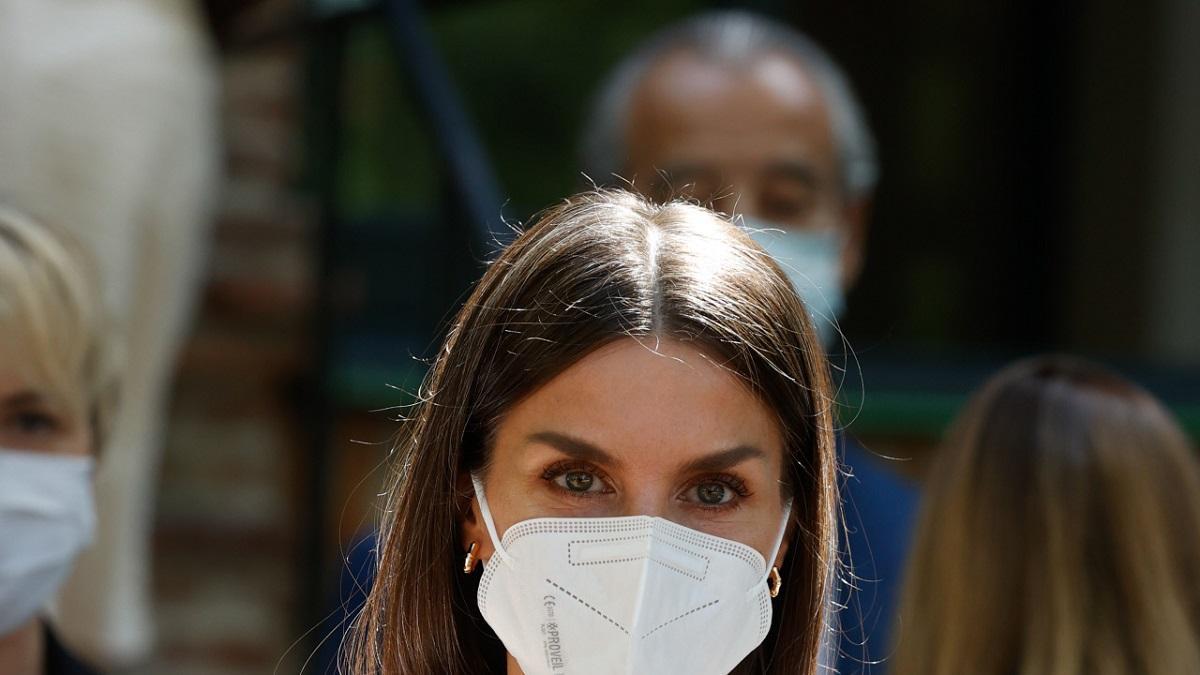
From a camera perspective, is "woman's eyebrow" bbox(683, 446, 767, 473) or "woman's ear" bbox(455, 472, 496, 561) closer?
"woman's eyebrow" bbox(683, 446, 767, 473)

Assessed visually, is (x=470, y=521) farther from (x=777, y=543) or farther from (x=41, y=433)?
(x=41, y=433)

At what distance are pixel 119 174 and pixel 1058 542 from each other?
2.03m

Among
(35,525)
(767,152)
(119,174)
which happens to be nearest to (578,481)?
(35,525)

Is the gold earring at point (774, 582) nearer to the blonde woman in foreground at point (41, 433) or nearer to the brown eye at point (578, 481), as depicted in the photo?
the brown eye at point (578, 481)

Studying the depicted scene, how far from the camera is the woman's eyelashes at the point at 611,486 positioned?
2.07 m

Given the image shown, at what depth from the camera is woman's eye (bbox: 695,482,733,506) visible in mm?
2098

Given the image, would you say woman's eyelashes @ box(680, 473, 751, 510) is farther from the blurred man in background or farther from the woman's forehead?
the blurred man in background

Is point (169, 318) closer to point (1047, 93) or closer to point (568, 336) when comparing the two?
point (568, 336)

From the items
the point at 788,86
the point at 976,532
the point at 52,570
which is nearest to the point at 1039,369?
the point at 976,532

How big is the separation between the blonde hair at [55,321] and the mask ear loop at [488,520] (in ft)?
2.97

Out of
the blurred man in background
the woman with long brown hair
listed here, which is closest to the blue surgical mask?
the blurred man in background

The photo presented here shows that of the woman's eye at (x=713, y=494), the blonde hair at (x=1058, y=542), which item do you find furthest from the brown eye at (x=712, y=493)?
the blonde hair at (x=1058, y=542)

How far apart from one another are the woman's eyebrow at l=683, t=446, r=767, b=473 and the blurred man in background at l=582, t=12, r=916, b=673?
1.29m

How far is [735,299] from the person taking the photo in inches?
84.3
